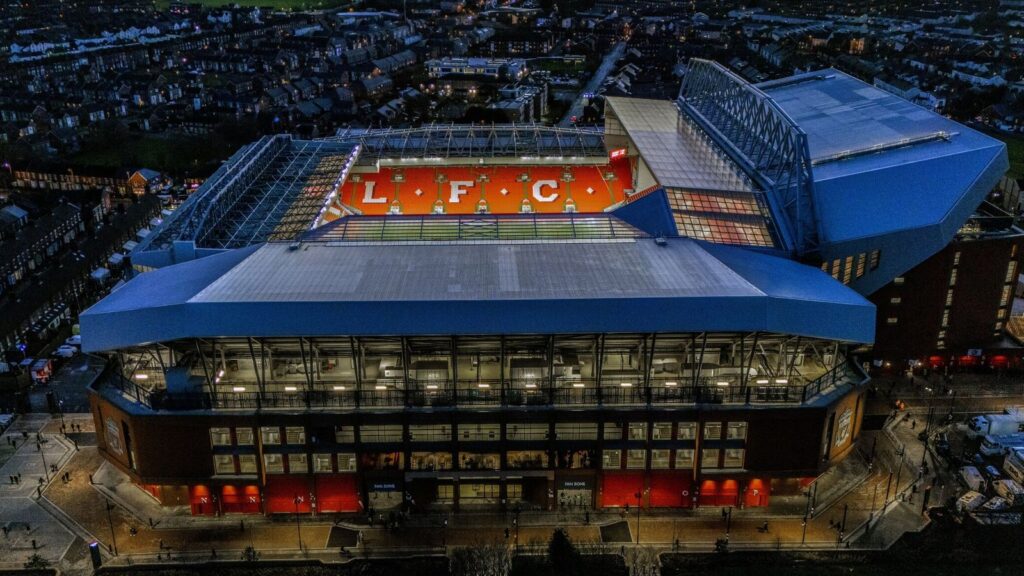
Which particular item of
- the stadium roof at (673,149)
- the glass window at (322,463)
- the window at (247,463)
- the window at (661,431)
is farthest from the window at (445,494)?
the stadium roof at (673,149)

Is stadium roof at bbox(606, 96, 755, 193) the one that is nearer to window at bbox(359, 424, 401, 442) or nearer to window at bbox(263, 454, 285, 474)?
window at bbox(359, 424, 401, 442)

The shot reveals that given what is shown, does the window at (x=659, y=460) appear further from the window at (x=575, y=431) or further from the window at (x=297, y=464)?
the window at (x=297, y=464)

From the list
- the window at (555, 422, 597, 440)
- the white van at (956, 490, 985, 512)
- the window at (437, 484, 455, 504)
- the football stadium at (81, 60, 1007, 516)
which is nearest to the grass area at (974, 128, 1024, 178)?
the football stadium at (81, 60, 1007, 516)

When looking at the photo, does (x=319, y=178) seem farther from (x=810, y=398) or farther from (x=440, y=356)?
(x=810, y=398)

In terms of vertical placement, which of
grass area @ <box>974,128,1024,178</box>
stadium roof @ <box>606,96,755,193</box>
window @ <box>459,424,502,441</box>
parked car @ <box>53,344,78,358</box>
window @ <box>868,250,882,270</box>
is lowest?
grass area @ <box>974,128,1024,178</box>

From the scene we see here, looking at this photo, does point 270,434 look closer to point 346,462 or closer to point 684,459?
point 346,462
